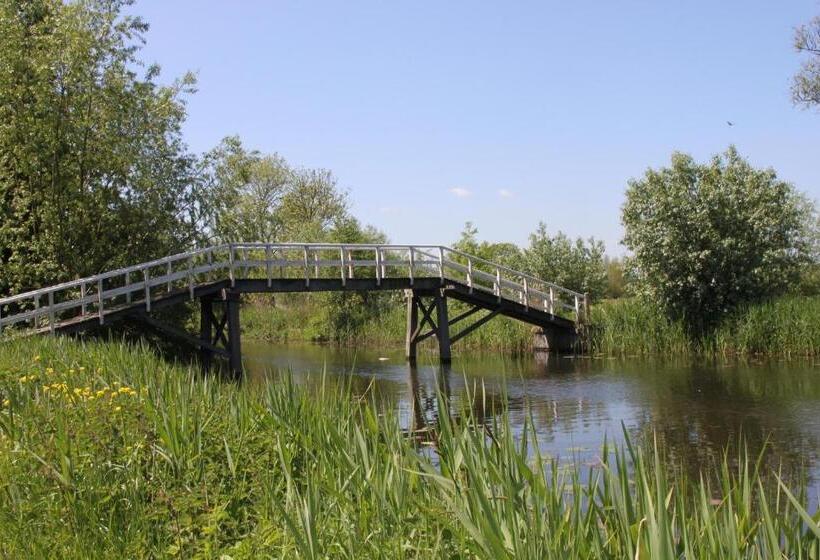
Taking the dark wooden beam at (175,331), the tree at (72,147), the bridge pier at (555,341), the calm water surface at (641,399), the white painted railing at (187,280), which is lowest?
the calm water surface at (641,399)

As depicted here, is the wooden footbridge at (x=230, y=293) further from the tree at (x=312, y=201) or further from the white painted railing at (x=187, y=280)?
the tree at (x=312, y=201)

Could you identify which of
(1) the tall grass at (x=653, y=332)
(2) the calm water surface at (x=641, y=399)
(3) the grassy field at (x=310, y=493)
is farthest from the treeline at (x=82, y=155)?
(3) the grassy field at (x=310, y=493)

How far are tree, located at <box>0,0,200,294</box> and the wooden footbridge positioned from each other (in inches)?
39.5

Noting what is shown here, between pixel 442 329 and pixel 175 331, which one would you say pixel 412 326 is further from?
pixel 175 331

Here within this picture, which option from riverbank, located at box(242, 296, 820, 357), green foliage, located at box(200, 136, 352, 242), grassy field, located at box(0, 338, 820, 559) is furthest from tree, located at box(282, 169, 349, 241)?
grassy field, located at box(0, 338, 820, 559)

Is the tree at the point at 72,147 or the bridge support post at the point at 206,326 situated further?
the bridge support post at the point at 206,326

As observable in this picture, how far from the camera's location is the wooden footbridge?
20.8 meters

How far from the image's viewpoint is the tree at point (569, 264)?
37.2 m

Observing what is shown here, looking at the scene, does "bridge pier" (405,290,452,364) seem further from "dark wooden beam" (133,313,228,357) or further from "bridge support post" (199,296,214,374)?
"dark wooden beam" (133,313,228,357)

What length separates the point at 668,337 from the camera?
27000mm

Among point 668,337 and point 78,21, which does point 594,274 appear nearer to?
point 668,337

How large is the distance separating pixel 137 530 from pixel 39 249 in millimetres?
19654

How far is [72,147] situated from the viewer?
77.8 ft

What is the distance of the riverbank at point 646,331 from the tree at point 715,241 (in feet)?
2.71
